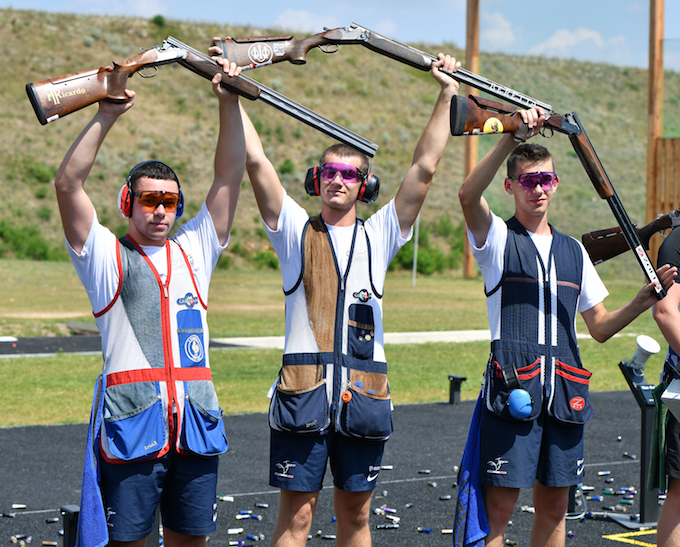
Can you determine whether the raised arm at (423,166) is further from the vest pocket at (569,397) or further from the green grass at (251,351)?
the green grass at (251,351)

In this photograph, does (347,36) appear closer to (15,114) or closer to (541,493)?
(541,493)

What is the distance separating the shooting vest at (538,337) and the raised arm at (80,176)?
2039 mm

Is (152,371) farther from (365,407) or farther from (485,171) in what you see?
(485,171)

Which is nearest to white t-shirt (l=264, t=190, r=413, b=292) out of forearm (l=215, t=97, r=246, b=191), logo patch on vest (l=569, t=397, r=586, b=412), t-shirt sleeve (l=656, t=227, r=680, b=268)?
forearm (l=215, t=97, r=246, b=191)

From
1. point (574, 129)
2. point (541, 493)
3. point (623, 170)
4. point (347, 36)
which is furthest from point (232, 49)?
point (623, 170)

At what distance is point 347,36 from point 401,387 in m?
7.91

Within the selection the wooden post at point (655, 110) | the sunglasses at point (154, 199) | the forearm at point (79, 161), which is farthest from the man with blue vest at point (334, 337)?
the wooden post at point (655, 110)

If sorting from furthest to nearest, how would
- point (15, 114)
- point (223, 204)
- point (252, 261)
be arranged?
1. point (15, 114)
2. point (252, 261)
3. point (223, 204)

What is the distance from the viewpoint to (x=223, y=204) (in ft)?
12.8

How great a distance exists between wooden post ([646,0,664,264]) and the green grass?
111 inches

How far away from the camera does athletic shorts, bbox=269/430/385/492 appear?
3.97 m

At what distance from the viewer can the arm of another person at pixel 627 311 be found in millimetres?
4191

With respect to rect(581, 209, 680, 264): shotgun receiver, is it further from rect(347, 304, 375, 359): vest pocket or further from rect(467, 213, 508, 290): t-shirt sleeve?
rect(347, 304, 375, 359): vest pocket

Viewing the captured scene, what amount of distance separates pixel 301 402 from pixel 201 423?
55 centimetres
